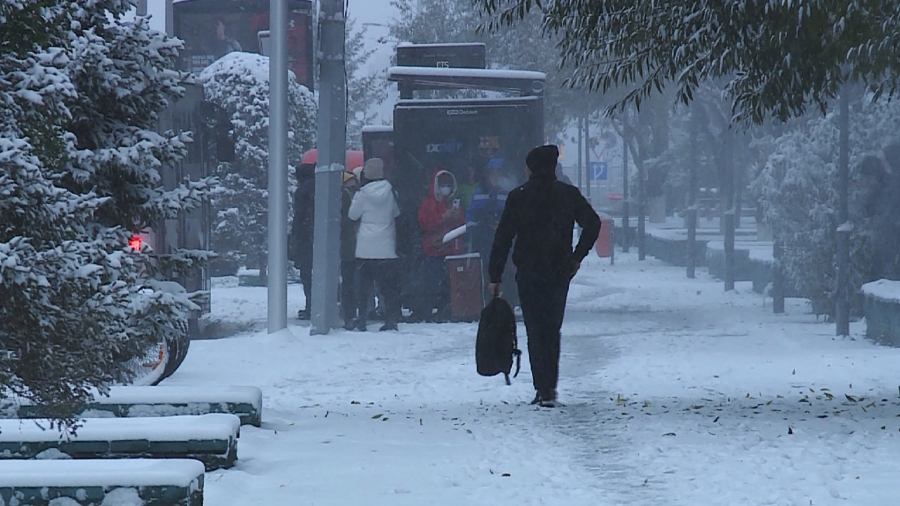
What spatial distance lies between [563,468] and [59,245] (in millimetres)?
3222

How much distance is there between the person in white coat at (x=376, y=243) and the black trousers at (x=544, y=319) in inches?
274

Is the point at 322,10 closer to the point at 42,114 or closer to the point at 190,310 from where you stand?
the point at 190,310

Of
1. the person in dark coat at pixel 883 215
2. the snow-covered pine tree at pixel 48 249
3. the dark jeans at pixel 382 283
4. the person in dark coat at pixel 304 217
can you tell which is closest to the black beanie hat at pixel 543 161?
the snow-covered pine tree at pixel 48 249

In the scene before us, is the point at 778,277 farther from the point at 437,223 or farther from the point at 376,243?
the point at 376,243

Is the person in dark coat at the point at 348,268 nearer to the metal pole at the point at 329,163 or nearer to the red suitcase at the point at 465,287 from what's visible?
the metal pole at the point at 329,163

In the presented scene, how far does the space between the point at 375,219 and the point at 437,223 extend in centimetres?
109

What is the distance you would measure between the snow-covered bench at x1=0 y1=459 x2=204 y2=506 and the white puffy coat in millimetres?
11291

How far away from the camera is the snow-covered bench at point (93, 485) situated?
4.50 m

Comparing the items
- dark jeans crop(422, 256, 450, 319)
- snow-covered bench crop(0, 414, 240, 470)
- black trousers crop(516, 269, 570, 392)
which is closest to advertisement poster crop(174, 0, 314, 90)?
dark jeans crop(422, 256, 450, 319)

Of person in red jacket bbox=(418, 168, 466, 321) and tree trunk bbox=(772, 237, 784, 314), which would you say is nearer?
person in red jacket bbox=(418, 168, 466, 321)

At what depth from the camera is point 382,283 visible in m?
16.2

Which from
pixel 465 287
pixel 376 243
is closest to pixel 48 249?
pixel 376 243

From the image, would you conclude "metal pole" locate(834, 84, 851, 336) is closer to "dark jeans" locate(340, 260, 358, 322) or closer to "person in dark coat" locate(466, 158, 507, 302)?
"person in dark coat" locate(466, 158, 507, 302)

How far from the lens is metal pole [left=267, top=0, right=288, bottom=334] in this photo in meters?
14.0
